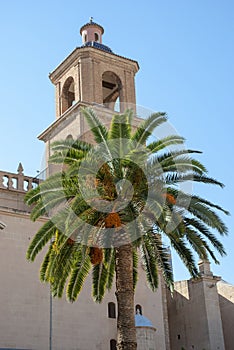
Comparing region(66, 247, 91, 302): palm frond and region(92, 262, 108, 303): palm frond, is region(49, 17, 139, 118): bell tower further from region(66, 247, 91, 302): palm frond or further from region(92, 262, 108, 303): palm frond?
region(66, 247, 91, 302): palm frond

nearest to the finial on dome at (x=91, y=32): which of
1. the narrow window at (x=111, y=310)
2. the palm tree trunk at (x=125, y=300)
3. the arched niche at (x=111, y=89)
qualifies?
the arched niche at (x=111, y=89)

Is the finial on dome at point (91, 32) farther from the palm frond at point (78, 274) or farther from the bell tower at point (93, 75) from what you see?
the palm frond at point (78, 274)

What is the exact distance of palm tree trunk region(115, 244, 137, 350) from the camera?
14.7 m

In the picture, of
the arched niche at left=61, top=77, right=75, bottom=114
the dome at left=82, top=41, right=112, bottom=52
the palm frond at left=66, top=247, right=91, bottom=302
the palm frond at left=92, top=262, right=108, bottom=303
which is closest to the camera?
the palm frond at left=66, top=247, right=91, bottom=302

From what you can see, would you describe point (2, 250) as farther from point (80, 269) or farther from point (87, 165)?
point (87, 165)

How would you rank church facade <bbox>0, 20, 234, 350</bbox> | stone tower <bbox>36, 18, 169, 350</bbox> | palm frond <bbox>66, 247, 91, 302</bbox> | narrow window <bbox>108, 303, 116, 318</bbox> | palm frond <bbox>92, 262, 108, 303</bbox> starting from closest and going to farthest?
palm frond <bbox>66, 247, 91, 302</bbox>, palm frond <bbox>92, 262, 108, 303</bbox>, church facade <bbox>0, 20, 234, 350</bbox>, stone tower <bbox>36, 18, 169, 350</bbox>, narrow window <bbox>108, 303, 116, 318</bbox>

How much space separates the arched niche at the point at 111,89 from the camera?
2834 centimetres

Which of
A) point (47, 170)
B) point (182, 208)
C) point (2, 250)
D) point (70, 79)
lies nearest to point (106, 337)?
point (2, 250)

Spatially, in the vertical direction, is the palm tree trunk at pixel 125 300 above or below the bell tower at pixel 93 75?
below

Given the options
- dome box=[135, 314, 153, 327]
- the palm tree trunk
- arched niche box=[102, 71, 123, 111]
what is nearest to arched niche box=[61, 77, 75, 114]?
arched niche box=[102, 71, 123, 111]

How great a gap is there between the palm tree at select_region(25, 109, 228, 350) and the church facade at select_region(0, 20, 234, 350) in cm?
670

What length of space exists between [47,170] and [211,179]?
40.9 ft

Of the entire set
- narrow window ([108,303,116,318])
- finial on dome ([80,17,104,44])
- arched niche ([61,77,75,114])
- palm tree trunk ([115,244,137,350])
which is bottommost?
palm tree trunk ([115,244,137,350])

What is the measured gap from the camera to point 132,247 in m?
15.4
